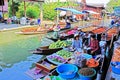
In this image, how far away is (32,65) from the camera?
29.2ft

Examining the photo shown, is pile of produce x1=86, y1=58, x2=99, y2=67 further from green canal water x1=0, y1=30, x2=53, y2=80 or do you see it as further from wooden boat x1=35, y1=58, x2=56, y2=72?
green canal water x1=0, y1=30, x2=53, y2=80

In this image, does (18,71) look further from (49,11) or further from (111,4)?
(111,4)

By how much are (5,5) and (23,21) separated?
3.35m

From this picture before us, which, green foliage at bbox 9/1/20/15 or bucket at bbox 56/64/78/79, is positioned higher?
green foliage at bbox 9/1/20/15

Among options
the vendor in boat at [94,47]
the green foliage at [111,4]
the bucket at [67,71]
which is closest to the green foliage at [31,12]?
the vendor in boat at [94,47]

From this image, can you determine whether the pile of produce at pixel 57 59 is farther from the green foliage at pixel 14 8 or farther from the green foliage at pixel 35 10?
the green foliage at pixel 35 10

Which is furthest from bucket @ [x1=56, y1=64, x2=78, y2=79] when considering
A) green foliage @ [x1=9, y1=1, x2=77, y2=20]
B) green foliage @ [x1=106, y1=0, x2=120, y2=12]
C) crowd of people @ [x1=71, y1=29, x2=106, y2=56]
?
green foliage @ [x1=106, y1=0, x2=120, y2=12]

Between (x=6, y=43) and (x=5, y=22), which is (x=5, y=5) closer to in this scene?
(x=5, y=22)

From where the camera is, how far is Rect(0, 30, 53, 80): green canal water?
25.8ft

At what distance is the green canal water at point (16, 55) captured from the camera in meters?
7.85

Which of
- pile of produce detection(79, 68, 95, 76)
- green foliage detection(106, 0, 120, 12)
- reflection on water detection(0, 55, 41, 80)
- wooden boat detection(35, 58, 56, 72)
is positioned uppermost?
green foliage detection(106, 0, 120, 12)

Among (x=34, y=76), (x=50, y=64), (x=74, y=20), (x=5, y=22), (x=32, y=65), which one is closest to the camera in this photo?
(x=34, y=76)

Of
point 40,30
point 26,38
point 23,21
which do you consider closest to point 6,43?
point 26,38

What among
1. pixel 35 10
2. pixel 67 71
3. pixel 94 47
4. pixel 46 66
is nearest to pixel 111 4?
pixel 35 10
